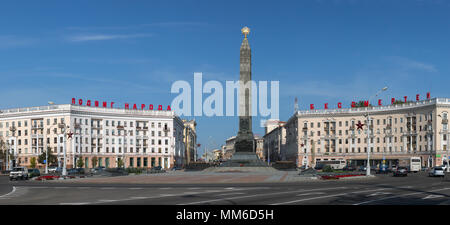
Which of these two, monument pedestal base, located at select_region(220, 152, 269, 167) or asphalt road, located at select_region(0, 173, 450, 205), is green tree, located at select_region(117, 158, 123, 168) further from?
asphalt road, located at select_region(0, 173, 450, 205)

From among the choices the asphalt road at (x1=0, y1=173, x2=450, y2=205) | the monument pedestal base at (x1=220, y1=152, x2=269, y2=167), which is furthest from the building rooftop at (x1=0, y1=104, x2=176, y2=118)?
the asphalt road at (x1=0, y1=173, x2=450, y2=205)

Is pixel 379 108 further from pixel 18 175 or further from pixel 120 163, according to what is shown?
pixel 18 175

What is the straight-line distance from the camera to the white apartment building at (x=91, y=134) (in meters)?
123

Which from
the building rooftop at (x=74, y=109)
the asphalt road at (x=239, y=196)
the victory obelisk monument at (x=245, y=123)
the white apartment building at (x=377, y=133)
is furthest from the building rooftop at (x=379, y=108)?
the asphalt road at (x=239, y=196)

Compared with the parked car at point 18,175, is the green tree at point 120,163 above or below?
below

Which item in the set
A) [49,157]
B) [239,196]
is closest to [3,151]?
[49,157]

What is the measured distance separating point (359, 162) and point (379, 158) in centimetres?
765

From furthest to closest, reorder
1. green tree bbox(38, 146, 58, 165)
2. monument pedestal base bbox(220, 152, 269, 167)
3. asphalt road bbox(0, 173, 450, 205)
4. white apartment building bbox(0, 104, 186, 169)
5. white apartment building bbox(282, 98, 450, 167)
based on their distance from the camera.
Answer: white apartment building bbox(0, 104, 186, 169) < white apartment building bbox(282, 98, 450, 167) < green tree bbox(38, 146, 58, 165) < monument pedestal base bbox(220, 152, 269, 167) < asphalt road bbox(0, 173, 450, 205)

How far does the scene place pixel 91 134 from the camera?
5074 inches

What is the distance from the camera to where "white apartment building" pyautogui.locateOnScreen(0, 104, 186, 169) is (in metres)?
123

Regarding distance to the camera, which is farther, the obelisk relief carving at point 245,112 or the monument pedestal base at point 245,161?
the obelisk relief carving at point 245,112

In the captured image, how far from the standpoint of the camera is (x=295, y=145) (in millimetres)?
155125

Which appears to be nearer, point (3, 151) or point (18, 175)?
point (18, 175)

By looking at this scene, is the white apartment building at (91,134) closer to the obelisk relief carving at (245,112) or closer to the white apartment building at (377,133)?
the white apartment building at (377,133)
